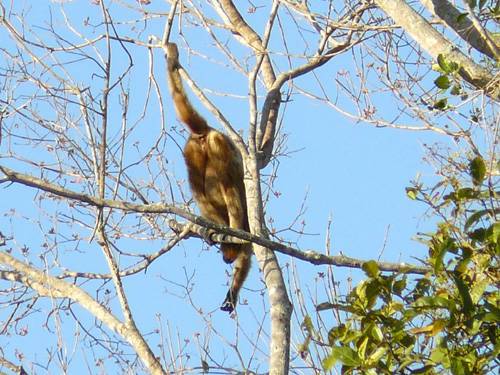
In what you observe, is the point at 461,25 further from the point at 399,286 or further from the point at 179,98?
the point at 179,98

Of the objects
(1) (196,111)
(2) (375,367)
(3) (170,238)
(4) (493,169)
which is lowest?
(2) (375,367)

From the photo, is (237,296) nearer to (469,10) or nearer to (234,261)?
(234,261)

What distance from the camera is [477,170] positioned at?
400cm

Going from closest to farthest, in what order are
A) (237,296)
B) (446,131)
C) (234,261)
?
(446,131), (237,296), (234,261)

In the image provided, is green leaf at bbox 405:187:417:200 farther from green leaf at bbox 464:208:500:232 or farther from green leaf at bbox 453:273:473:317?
green leaf at bbox 453:273:473:317

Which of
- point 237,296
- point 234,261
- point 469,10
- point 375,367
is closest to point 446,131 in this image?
point 469,10

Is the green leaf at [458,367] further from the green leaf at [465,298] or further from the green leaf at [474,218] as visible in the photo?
the green leaf at [474,218]

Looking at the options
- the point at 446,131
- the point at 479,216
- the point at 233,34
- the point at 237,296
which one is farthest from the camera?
the point at 237,296

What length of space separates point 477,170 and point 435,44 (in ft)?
4.64

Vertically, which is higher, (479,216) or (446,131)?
(446,131)

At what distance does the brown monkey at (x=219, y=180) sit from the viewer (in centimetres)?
929

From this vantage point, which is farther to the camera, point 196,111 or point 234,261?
point 234,261

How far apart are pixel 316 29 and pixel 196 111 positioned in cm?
217

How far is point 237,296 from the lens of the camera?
8.78 meters
